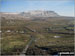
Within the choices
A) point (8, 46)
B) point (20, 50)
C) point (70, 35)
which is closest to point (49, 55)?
point (20, 50)

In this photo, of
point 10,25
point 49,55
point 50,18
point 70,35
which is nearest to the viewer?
point 49,55

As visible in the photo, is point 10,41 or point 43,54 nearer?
point 43,54

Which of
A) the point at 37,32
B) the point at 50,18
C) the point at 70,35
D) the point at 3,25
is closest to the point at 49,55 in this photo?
the point at 70,35

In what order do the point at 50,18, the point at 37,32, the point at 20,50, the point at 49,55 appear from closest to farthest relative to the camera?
1. the point at 49,55
2. the point at 20,50
3. the point at 37,32
4. the point at 50,18

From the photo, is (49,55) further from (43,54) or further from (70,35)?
(70,35)

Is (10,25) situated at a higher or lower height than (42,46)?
higher

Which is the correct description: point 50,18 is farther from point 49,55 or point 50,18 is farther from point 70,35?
point 49,55

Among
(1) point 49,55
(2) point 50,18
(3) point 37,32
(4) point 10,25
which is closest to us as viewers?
(1) point 49,55

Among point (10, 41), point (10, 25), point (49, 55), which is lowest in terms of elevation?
point (49, 55)

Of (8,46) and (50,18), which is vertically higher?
(50,18)
